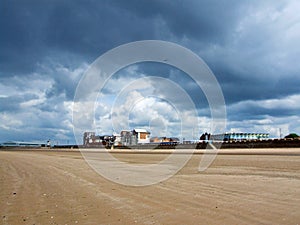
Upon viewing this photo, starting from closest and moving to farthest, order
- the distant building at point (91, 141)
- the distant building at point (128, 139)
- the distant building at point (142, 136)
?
the distant building at point (128, 139) < the distant building at point (91, 141) < the distant building at point (142, 136)

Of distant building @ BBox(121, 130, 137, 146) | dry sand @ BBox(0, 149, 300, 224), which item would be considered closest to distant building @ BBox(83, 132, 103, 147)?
distant building @ BBox(121, 130, 137, 146)

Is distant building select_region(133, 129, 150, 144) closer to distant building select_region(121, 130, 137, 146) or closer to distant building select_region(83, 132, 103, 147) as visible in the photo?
distant building select_region(121, 130, 137, 146)

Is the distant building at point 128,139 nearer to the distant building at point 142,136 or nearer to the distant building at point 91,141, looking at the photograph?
the distant building at point 142,136

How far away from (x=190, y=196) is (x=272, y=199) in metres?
2.51

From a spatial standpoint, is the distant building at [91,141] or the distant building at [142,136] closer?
the distant building at [91,141]

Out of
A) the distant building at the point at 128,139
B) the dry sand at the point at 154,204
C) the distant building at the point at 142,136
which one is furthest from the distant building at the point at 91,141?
the dry sand at the point at 154,204

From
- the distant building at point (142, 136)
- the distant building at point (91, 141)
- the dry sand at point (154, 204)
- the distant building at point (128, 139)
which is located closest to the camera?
the dry sand at point (154, 204)

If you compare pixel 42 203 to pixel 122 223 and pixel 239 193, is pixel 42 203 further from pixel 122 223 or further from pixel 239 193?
pixel 239 193

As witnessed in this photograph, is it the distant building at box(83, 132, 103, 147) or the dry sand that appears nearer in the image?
the dry sand

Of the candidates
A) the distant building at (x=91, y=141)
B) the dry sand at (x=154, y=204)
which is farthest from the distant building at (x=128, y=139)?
the dry sand at (x=154, y=204)

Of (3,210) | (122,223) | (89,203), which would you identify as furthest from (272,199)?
(3,210)

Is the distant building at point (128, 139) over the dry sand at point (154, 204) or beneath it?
over

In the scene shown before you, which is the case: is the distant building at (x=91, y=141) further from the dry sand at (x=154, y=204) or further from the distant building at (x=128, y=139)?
the dry sand at (x=154, y=204)

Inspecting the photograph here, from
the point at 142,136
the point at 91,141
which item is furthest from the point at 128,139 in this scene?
the point at 91,141
